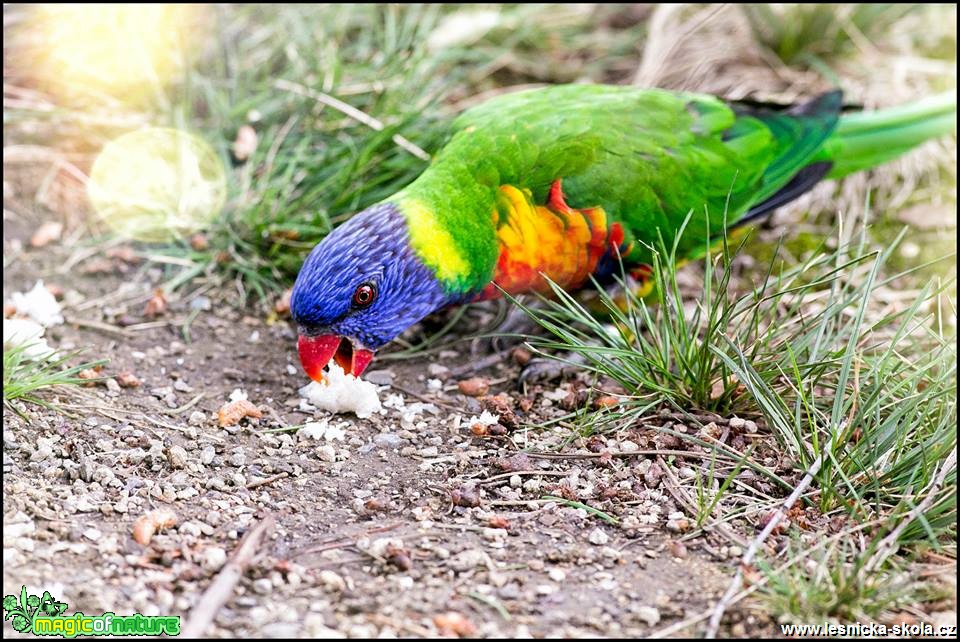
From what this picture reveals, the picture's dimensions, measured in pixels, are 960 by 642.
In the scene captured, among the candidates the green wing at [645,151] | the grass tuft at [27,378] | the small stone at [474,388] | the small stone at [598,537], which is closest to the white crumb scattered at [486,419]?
the small stone at [474,388]

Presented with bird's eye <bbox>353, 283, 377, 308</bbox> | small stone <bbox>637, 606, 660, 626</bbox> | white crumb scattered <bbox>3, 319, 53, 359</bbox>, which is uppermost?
bird's eye <bbox>353, 283, 377, 308</bbox>

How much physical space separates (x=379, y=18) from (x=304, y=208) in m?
1.67

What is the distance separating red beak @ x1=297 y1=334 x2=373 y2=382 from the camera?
129 inches

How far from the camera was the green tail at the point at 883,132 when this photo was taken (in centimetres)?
441

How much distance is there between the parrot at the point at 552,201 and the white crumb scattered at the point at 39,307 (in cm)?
121

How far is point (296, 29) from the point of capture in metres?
5.20

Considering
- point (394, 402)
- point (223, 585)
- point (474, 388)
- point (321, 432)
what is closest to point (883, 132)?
point (474, 388)

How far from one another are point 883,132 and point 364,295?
9.05 ft

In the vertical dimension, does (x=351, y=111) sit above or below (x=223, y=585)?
above

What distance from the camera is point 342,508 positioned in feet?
9.28

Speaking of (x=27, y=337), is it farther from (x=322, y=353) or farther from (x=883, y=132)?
(x=883, y=132)

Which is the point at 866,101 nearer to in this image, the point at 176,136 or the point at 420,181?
the point at 420,181

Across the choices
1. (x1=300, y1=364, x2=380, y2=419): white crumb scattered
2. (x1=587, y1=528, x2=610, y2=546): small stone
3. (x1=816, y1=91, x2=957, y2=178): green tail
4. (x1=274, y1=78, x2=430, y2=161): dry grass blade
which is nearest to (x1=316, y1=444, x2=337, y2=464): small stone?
(x1=300, y1=364, x2=380, y2=419): white crumb scattered

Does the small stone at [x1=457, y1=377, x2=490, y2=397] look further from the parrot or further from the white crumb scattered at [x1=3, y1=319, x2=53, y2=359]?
the white crumb scattered at [x1=3, y1=319, x2=53, y2=359]
